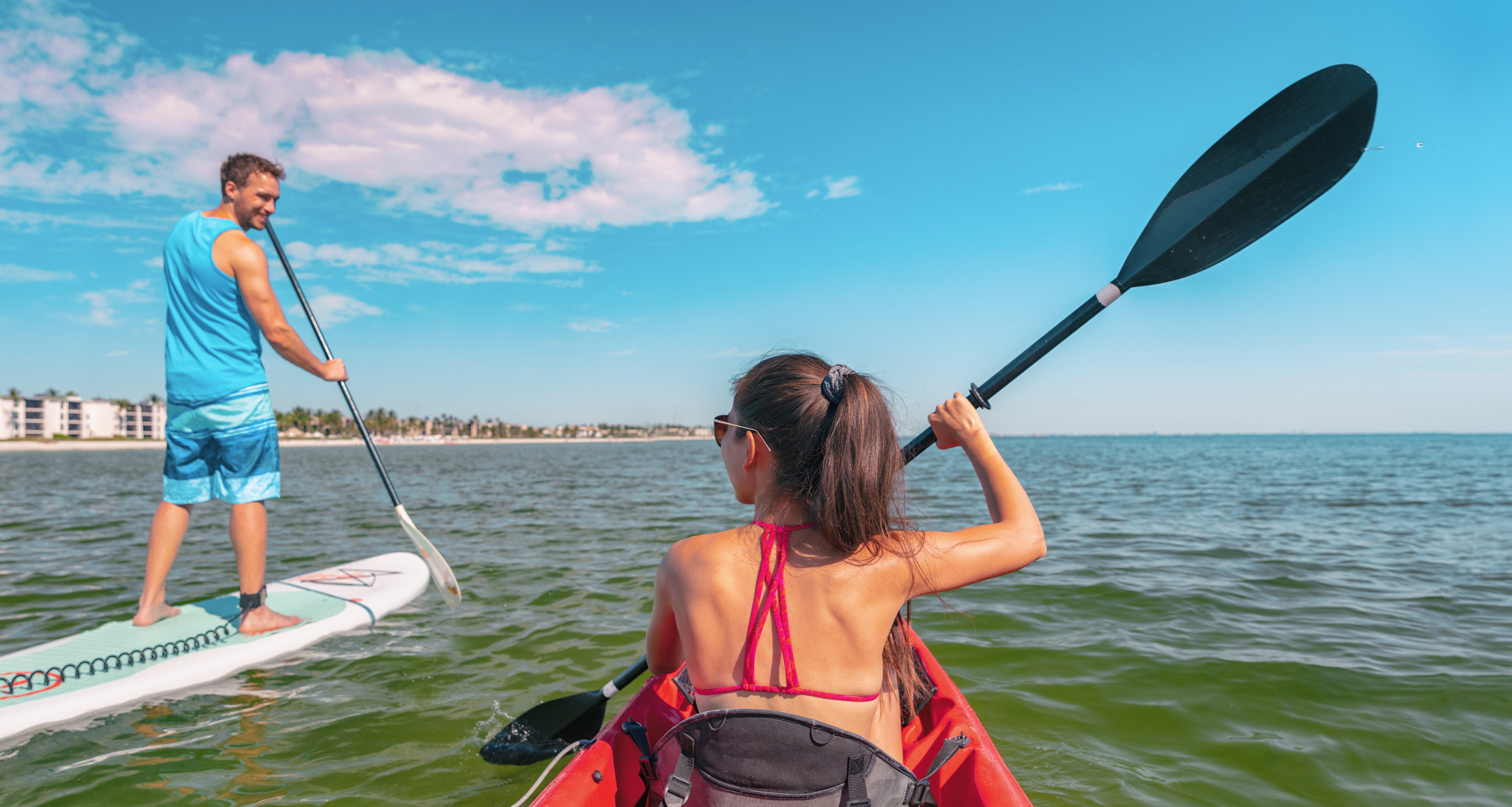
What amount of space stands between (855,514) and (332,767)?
9.48 feet

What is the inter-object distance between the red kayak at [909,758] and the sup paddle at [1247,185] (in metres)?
0.87

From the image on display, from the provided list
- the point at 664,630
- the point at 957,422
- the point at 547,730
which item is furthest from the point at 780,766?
the point at 547,730

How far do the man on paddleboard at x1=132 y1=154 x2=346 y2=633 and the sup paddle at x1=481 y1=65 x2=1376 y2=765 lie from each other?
4.02 meters

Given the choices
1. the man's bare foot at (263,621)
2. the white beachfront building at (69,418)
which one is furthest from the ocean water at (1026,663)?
the white beachfront building at (69,418)

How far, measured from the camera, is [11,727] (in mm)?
3143

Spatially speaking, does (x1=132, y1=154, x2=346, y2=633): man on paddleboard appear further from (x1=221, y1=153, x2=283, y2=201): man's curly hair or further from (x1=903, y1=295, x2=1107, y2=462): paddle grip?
(x1=903, y1=295, x2=1107, y2=462): paddle grip

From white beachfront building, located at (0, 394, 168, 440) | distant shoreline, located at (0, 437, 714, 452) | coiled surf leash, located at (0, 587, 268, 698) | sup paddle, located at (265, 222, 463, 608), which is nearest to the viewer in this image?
coiled surf leash, located at (0, 587, 268, 698)

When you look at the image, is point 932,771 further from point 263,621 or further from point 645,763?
point 263,621

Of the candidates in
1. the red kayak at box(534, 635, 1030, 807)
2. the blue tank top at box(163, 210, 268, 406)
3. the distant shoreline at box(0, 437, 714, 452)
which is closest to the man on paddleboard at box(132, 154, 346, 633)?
the blue tank top at box(163, 210, 268, 406)

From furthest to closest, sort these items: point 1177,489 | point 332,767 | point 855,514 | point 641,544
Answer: point 1177,489
point 641,544
point 332,767
point 855,514

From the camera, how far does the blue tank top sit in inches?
158

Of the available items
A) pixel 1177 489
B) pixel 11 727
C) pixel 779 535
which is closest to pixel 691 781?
pixel 779 535

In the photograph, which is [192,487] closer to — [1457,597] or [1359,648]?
[1359,648]

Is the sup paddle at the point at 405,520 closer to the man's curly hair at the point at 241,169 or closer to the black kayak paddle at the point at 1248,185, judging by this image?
the man's curly hair at the point at 241,169
